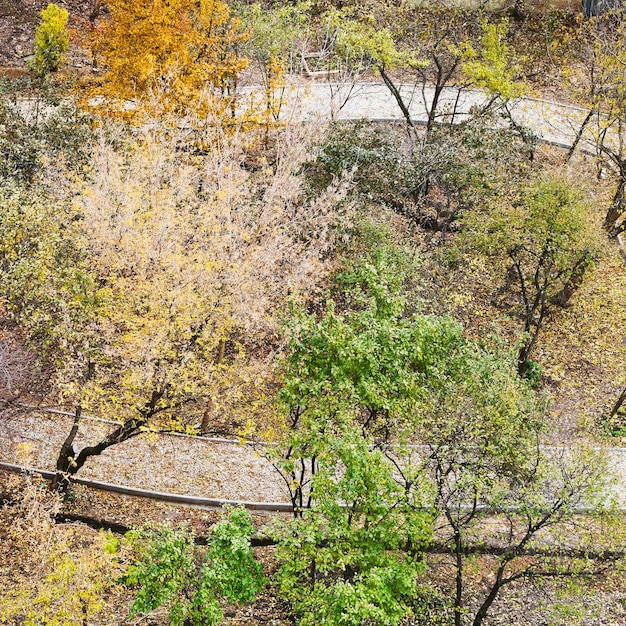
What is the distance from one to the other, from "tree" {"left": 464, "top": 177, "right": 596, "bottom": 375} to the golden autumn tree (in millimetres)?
11166

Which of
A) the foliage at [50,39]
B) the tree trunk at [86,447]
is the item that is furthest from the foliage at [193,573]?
the foliage at [50,39]

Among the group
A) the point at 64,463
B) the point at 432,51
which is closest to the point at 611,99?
the point at 432,51

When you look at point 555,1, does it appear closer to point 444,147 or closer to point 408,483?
point 444,147

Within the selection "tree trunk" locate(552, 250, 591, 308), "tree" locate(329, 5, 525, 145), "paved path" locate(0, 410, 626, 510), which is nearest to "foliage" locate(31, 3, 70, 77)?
"tree" locate(329, 5, 525, 145)

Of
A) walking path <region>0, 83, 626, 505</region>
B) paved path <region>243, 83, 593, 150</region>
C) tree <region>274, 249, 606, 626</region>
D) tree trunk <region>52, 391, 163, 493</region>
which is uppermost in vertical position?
paved path <region>243, 83, 593, 150</region>

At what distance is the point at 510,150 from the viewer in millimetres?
32156

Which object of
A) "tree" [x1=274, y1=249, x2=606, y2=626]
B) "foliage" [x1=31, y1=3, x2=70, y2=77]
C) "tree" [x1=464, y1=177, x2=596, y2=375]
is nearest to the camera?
"tree" [x1=274, y1=249, x2=606, y2=626]

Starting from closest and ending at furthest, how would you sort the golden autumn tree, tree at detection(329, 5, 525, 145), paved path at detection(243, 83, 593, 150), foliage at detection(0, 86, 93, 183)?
foliage at detection(0, 86, 93, 183) → the golden autumn tree → tree at detection(329, 5, 525, 145) → paved path at detection(243, 83, 593, 150)

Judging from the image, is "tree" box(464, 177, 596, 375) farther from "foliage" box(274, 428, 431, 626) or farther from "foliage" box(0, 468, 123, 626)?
"foliage" box(0, 468, 123, 626)

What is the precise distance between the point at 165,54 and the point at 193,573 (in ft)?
64.6

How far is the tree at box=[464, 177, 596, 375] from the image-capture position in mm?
27062

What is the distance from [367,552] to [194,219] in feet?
39.9

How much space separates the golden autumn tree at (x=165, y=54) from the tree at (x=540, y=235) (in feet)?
36.6

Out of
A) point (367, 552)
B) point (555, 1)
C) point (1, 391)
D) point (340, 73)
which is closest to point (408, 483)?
point (367, 552)
